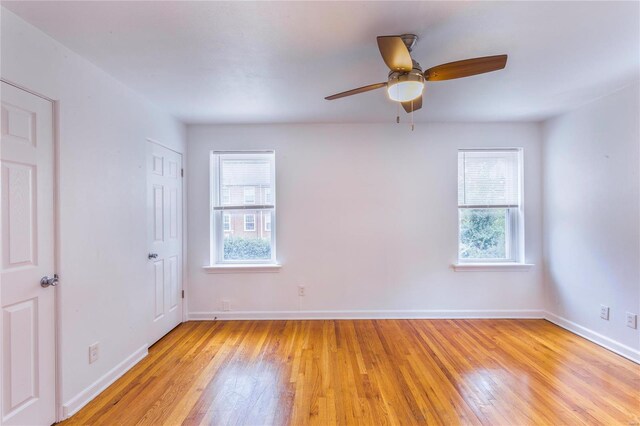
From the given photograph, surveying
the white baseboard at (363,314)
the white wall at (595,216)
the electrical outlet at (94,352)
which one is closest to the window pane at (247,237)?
the white baseboard at (363,314)

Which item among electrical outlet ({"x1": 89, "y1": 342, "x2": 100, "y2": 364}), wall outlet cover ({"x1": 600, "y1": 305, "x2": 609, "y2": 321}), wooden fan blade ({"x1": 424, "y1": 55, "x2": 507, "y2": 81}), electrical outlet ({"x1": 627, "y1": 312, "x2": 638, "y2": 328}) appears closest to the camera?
wooden fan blade ({"x1": 424, "y1": 55, "x2": 507, "y2": 81})

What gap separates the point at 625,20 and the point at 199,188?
12.3ft

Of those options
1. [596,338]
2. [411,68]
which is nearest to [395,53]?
[411,68]

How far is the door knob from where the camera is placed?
1631mm

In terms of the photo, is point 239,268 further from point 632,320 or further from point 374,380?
point 632,320

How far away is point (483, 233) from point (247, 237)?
2.92 meters

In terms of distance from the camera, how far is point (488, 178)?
3.39 meters

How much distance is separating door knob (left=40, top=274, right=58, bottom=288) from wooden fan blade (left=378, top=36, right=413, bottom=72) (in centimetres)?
232

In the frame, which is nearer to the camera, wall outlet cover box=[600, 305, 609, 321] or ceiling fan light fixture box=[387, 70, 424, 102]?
ceiling fan light fixture box=[387, 70, 424, 102]

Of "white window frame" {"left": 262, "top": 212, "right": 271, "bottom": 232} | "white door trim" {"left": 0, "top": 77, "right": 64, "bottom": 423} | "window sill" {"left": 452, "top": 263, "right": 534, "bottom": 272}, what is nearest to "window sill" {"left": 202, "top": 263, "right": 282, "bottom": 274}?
"white window frame" {"left": 262, "top": 212, "right": 271, "bottom": 232}

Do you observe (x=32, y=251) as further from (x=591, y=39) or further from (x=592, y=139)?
(x=592, y=139)

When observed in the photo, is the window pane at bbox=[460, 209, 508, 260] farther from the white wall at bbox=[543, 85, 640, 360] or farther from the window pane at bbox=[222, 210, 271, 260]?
the window pane at bbox=[222, 210, 271, 260]

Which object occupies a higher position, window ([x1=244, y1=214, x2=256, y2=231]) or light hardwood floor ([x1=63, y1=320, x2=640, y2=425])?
window ([x1=244, y1=214, x2=256, y2=231])

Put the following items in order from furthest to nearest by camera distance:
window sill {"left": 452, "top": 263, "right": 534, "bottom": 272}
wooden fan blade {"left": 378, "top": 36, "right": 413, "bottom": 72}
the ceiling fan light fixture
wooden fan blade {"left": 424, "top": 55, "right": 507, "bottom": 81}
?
window sill {"left": 452, "top": 263, "right": 534, "bottom": 272}, the ceiling fan light fixture, wooden fan blade {"left": 424, "top": 55, "right": 507, "bottom": 81}, wooden fan blade {"left": 378, "top": 36, "right": 413, "bottom": 72}
